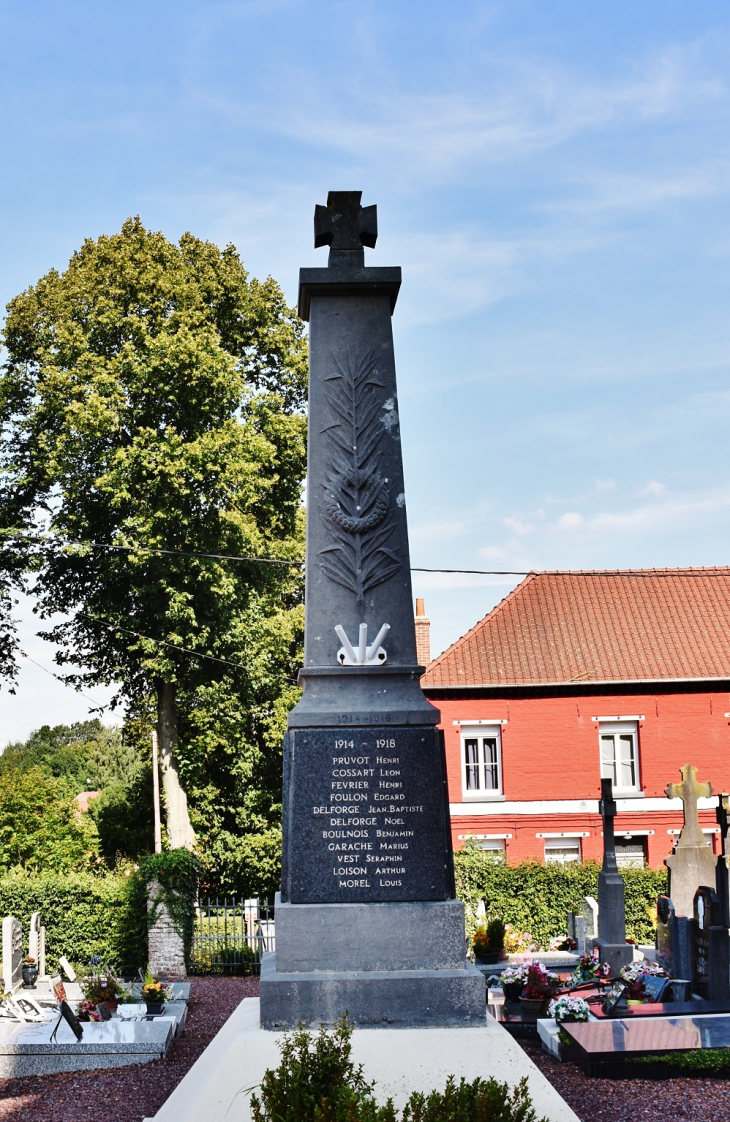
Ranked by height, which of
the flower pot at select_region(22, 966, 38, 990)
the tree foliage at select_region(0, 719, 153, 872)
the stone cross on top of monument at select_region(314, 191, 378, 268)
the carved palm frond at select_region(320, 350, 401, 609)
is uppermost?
the stone cross on top of monument at select_region(314, 191, 378, 268)

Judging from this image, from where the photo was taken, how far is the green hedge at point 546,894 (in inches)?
859

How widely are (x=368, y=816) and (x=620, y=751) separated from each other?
21827 mm

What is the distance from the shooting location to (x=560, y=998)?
11.6m

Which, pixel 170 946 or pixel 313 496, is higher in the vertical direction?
pixel 313 496

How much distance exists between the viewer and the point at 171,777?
81.7ft

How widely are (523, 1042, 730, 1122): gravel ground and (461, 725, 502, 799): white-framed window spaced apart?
16.4 metres

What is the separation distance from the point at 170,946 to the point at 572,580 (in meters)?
15.8

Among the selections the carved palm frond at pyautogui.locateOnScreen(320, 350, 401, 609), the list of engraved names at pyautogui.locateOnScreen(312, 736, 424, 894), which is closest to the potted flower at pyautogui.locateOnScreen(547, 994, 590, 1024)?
the list of engraved names at pyautogui.locateOnScreen(312, 736, 424, 894)

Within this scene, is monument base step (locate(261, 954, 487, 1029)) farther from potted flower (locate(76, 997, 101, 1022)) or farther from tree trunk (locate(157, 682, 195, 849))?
tree trunk (locate(157, 682, 195, 849))

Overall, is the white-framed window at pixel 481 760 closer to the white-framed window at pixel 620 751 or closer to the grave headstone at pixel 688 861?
the white-framed window at pixel 620 751

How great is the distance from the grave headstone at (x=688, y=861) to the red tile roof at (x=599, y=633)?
9075mm

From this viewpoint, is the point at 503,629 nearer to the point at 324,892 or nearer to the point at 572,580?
the point at 572,580

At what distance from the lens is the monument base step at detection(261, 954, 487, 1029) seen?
19.0 ft

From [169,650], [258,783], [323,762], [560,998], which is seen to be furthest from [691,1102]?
[258,783]
